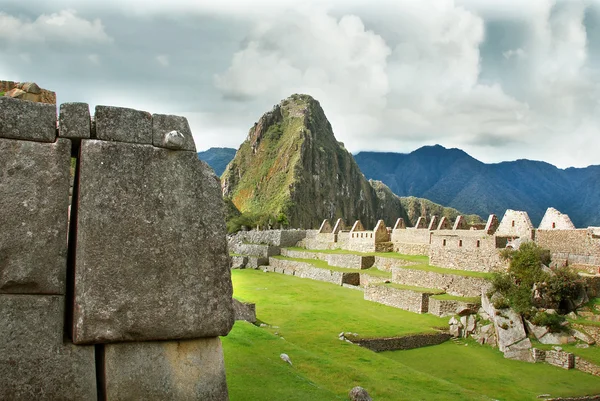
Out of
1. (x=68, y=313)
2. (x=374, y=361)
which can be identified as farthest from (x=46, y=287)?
(x=374, y=361)

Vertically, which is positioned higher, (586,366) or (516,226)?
(516,226)

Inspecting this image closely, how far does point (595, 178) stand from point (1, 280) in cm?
8900

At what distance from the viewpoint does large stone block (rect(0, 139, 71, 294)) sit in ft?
13.7

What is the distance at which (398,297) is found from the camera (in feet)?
92.2

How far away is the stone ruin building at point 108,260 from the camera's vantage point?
167 inches

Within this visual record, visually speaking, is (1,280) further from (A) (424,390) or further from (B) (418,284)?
(B) (418,284)

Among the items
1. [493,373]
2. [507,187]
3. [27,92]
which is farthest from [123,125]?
[507,187]

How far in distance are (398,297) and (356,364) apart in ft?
43.9

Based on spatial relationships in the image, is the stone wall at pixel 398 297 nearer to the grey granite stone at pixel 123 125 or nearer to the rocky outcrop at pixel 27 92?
the rocky outcrop at pixel 27 92

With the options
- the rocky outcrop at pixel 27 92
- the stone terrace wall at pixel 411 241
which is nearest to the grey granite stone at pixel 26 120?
the rocky outcrop at pixel 27 92

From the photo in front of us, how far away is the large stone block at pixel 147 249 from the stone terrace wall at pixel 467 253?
2362cm

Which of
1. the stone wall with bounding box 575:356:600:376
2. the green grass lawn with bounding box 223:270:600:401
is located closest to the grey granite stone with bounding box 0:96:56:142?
the green grass lawn with bounding box 223:270:600:401

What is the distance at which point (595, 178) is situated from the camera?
7906 centimetres

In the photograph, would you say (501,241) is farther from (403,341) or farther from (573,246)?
(403,341)
